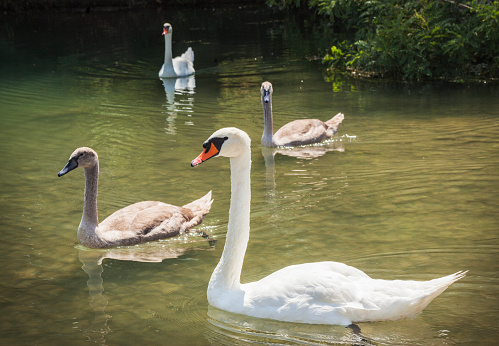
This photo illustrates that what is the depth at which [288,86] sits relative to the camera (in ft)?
55.4

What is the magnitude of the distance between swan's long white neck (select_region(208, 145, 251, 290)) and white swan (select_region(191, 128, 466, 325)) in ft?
0.06

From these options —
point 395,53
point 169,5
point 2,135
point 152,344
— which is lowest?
point 152,344

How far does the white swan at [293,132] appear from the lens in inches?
461

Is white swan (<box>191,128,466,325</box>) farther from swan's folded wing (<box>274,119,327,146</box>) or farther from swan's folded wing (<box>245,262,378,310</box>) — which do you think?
swan's folded wing (<box>274,119,327,146</box>)

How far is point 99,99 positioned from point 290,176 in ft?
23.9

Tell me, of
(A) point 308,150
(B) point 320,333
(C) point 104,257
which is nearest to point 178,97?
(A) point 308,150

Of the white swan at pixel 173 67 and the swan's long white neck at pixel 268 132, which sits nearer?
the swan's long white neck at pixel 268 132

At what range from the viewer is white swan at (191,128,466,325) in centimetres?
531

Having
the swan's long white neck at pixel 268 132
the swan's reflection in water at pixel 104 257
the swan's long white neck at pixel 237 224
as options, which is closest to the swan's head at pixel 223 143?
the swan's long white neck at pixel 237 224

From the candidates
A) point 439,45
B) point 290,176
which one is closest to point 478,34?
point 439,45

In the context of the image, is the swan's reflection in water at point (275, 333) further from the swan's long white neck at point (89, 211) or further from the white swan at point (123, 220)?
the swan's long white neck at point (89, 211)

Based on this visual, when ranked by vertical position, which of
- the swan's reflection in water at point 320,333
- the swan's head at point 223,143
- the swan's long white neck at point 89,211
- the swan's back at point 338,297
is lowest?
the swan's reflection in water at point 320,333

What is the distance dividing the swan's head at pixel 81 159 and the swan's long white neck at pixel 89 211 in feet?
0.24

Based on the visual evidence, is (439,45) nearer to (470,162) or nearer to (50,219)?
(470,162)
